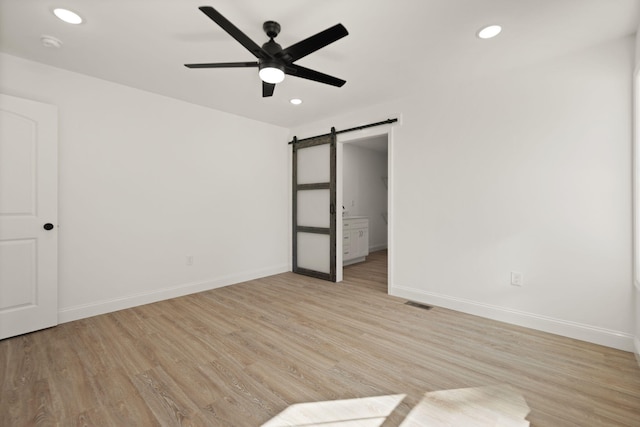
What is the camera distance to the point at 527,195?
269cm

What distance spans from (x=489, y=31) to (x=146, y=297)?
4.36m

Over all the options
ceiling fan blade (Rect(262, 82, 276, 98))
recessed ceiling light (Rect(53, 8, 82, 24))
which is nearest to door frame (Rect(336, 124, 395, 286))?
ceiling fan blade (Rect(262, 82, 276, 98))

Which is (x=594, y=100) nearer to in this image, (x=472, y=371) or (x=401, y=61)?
(x=401, y=61)

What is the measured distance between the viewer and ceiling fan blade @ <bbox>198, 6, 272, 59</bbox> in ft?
4.85

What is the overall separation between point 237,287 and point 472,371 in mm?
3083

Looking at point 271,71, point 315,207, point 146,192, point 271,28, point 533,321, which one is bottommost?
point 533,321

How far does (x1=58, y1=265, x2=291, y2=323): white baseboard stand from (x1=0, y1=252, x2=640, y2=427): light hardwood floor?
0.11m

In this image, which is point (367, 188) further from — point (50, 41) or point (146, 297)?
point (50, 41)

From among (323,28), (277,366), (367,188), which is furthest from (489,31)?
(367,188)

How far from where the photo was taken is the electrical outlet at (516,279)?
8.96ft

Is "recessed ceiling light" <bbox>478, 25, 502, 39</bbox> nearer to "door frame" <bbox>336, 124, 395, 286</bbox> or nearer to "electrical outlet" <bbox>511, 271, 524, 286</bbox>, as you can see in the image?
"door frame" <bbox>336, 124, 395, 286</bbox>

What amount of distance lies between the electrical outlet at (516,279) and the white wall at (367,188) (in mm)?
3981

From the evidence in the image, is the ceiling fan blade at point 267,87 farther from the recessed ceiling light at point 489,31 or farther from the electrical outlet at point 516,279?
the electrical outlet at point 516,279

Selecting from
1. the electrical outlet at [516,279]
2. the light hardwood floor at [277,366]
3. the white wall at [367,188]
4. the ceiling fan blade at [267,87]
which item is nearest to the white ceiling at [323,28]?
the ceiling fan blade at [267,87]
